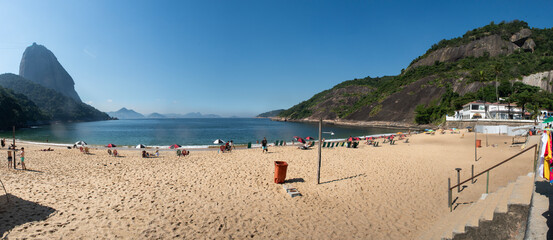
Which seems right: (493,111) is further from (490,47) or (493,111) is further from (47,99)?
(47,99)

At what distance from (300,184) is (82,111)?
685ft

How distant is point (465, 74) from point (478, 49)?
2907cm

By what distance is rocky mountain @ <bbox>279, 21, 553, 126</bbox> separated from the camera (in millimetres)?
59219

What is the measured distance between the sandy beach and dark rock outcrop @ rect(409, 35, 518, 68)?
110430mm

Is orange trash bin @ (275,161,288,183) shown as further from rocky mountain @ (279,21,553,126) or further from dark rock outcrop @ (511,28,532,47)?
dark rock outcrop @ (511,28,532,47)

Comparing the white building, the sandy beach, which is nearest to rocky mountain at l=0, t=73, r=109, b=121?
the sandy beach

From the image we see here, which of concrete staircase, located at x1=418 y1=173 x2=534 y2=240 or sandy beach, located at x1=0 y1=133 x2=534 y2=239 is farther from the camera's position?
sandy beach, located at x1=0 y1=133 x2=534 y2=239

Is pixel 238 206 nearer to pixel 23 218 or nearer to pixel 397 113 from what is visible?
pixel 23 218

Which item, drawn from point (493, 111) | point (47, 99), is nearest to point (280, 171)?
point (493, 111)

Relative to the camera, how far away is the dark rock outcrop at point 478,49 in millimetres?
86787

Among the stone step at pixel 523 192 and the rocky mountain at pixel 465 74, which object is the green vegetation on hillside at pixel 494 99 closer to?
the rocky mountain at pixel 465 74

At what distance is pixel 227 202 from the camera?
7.49 meters

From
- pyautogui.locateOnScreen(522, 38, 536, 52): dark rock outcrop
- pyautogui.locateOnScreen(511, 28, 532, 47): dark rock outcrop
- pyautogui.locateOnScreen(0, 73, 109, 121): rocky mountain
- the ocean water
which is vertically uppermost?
pyautogui.locateOnScreen(511, 28, 532, 47): dark rock outcrop

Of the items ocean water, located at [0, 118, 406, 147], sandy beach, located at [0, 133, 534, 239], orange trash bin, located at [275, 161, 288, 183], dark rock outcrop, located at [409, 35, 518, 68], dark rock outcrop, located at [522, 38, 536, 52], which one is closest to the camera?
sandy beach, located at [0, 133, 534, 239]
